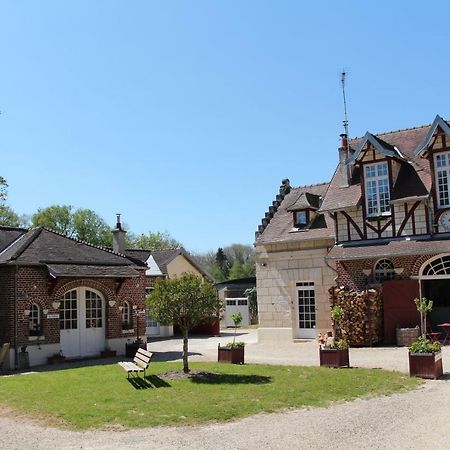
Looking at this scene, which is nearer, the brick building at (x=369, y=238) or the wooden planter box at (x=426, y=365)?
the wooden planter box at (x=426, y=365)

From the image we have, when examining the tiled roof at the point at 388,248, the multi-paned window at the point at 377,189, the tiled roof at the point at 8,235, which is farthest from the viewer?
the multi-paned window at the point at 377,189

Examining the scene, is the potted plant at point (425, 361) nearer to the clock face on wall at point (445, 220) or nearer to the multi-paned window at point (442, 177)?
the clock face on wall at point (445, 220)

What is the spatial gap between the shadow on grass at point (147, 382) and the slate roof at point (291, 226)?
12.2 meters

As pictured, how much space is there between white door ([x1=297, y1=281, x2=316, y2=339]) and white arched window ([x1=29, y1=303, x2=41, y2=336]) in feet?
36.5

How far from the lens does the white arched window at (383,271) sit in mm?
22500

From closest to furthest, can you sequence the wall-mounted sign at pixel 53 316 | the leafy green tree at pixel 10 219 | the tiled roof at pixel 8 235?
the wall-mounted sign at pixel 53 316 → the tiled roof at pixel 8 235 → the leafy green tree at pixel 10 219

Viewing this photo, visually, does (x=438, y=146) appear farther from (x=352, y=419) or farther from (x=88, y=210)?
(x=88, y=210)

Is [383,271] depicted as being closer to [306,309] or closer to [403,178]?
[403,178]

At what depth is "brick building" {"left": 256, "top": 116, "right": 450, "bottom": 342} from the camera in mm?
21625

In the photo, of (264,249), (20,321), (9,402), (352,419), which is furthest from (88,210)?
(352,419)

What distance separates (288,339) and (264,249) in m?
4.20

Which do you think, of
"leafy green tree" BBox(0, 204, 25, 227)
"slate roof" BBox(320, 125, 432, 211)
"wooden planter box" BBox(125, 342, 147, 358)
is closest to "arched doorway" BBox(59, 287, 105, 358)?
"wooden planter box" BBox(125, 342, 147, 358)

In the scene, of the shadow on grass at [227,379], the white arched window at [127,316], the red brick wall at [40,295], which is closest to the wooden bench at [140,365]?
the shadow on grass at [227,379]

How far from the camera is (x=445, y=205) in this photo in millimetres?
21953
